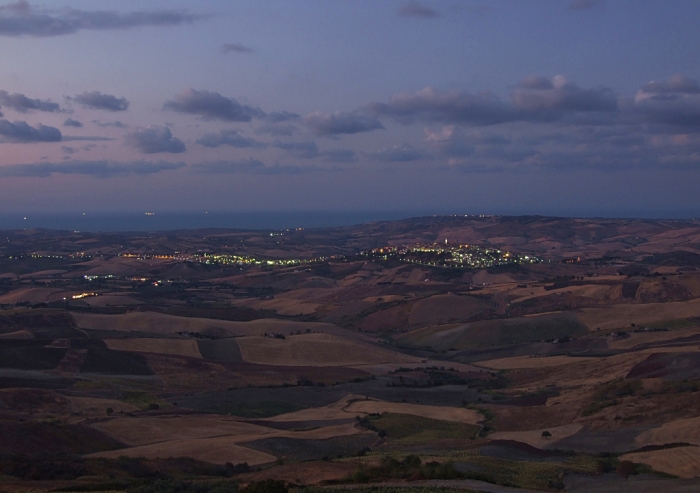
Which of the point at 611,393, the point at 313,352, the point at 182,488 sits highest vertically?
the point at 182,488

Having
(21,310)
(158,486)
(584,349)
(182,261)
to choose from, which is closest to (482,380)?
(584,349)

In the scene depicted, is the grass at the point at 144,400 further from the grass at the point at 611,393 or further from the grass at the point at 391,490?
the grass at the point at 391,490

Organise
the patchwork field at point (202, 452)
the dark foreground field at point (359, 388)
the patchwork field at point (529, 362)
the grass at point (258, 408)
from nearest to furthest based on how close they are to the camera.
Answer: the dark foreground field at point (359, 388) → the patchwork field at point (202, 452) → the grass at point (258, 408) → the patchwork field at point (529, 362)

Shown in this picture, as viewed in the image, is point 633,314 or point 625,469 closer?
point 625,469

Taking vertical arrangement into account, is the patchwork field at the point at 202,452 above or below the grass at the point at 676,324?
above

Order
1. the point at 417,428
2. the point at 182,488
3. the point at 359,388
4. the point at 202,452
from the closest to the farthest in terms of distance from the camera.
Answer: the point at 182,488, the point at 202,452, the point at 417,428, the point at 359,388

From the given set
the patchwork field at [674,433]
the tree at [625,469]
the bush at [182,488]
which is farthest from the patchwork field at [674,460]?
the bush at [182,488]

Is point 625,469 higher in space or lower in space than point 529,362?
higher

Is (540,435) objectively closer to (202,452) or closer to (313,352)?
(202,452)

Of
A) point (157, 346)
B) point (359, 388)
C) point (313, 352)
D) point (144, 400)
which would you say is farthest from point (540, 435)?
point (157, 346)

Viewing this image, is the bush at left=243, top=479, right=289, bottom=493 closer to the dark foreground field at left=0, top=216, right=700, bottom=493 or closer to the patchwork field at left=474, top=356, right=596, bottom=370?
the dark foreground field at left=0, top=216, right=700, bottom=493

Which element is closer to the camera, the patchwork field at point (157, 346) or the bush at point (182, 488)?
the bush at point (182, 488)

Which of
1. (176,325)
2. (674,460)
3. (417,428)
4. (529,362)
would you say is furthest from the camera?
(176,325)
